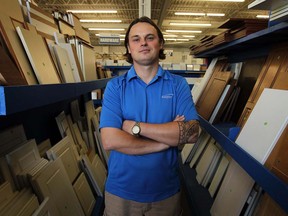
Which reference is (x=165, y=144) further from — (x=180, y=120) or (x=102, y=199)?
(x=102, y=199)

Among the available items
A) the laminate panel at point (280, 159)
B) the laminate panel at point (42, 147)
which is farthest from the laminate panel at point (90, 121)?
the laminate panel at point (280, 159)

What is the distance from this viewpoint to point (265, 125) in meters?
1.34

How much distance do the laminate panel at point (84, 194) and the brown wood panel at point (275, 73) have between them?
1526 mm

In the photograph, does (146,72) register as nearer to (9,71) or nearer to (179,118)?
(179,118)

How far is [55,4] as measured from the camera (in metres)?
8.71

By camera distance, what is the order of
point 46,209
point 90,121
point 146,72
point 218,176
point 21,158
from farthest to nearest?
point 90,121
point 218,176
point 146,72
point 21,158
point 46,209

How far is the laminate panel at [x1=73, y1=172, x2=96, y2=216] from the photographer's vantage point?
75.3 inches

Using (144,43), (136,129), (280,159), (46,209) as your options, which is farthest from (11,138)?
(280,159)

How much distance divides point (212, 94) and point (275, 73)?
1.00 metres

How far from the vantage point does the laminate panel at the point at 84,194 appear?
191cm

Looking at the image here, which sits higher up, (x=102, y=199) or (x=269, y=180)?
(x=269, y=180)

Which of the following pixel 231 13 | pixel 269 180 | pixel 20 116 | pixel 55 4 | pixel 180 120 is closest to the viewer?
pixel 269 180

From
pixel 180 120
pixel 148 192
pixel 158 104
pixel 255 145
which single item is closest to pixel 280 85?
pixel 255 145

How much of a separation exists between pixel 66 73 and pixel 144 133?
0.88 metres
